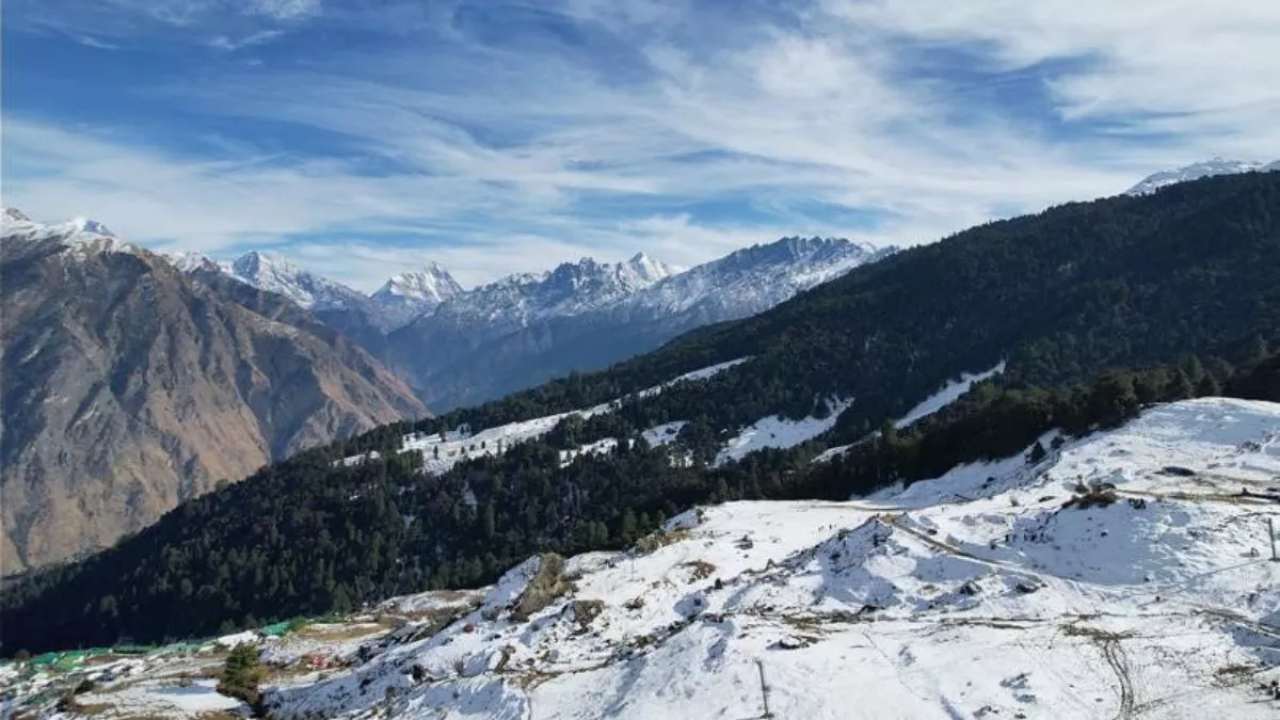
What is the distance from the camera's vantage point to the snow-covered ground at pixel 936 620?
1574 inches

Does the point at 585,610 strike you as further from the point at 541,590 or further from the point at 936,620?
the point at 936,620

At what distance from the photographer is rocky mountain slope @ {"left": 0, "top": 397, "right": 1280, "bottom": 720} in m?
40.3

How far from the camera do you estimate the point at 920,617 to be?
1957 inches

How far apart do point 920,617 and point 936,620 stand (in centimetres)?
104

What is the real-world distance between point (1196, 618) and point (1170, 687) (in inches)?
292

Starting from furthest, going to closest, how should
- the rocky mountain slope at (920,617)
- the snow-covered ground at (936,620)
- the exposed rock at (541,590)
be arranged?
the exposed rock at (541,590), the rocky mountain slope at (920,617), the snow-covered ground at (936,620)

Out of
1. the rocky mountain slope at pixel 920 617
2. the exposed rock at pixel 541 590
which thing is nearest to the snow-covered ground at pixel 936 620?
the rocky mountain slope at pixel 920 617

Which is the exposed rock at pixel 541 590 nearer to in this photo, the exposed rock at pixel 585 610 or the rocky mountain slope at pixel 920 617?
the rocky mountain slope at pixel 920 617

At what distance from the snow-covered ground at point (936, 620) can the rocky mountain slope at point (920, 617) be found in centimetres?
16

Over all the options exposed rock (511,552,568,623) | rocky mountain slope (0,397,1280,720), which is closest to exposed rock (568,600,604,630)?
rocky mountain slope (0,397,1280,720)

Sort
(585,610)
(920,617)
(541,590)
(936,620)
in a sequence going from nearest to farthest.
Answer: (936,620)
(920,617)
(585,610)
(541,590)

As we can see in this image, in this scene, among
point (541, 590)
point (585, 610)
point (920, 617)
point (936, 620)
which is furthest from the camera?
point (541, 590)

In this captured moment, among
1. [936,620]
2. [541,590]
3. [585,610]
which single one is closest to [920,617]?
[936,620]

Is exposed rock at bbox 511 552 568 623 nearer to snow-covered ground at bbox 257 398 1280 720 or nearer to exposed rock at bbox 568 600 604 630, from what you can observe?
snow-covered ground at bbox 257 398 1280 720
